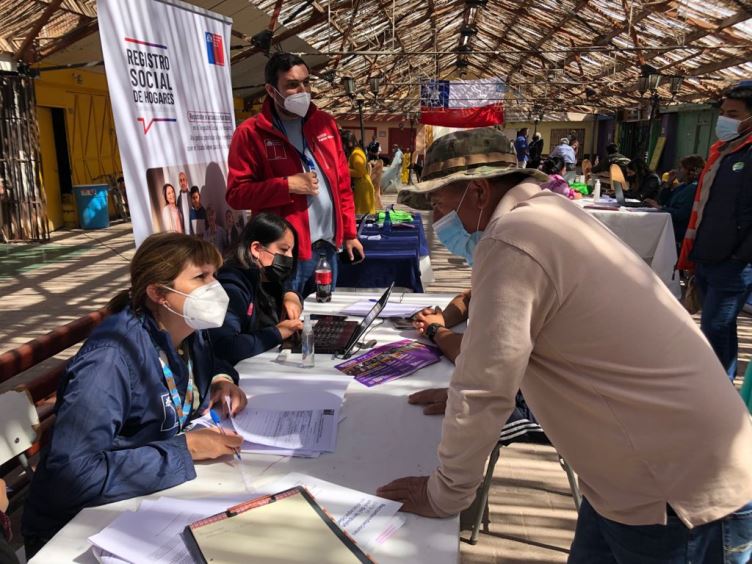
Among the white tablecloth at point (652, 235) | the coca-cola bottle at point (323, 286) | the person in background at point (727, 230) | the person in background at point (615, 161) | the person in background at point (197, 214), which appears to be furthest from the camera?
the person in background at point (615, 161)

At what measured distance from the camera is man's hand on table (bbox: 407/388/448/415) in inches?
64.4

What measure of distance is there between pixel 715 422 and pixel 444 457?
493mm

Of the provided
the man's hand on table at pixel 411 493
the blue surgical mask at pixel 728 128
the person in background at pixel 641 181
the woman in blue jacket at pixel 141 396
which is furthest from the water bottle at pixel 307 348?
the person in background at pixel 641 181

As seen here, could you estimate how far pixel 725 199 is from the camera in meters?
3.27

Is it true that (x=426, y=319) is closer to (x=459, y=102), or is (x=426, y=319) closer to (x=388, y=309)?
(x=388, y=309)

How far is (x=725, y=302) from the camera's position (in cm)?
330

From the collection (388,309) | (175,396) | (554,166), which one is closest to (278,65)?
(388,309)

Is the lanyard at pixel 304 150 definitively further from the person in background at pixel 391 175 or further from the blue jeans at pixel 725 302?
the person in background at pixel 391 175

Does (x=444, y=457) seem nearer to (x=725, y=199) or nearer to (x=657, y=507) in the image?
(x=657, y=507)

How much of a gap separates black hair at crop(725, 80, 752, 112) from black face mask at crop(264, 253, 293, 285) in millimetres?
2817

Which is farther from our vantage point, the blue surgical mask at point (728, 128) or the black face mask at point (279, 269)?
the blue surgical mask at point (728, 128)

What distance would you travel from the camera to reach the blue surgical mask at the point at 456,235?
1.23 m

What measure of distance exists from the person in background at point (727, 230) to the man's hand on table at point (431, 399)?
2.38 m

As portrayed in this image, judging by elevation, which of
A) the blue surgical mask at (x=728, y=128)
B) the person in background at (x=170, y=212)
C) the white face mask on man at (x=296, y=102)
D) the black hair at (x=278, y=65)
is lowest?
the person in background at (x=170, y=212)
